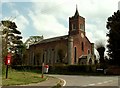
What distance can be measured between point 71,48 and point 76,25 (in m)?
9.36

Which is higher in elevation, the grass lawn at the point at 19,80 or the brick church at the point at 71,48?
the brick church at the point at 71,48

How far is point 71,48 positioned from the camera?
71812 mm

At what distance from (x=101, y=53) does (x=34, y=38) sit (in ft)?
177

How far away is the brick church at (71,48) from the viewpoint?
71688 millimetres

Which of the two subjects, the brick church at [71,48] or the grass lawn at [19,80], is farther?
→ the brick church at [71,48]

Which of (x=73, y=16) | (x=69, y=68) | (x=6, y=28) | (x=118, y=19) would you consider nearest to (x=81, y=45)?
(x=73, y=16)

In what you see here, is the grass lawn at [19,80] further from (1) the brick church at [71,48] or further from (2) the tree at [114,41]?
(1) the brick church at [71,48]

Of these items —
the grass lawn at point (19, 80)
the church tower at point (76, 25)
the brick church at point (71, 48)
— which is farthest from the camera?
the church tower at point (76, 25)

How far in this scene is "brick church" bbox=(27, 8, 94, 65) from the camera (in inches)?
2822

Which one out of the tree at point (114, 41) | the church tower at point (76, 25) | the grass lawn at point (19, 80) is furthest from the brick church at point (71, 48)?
the grass lawn at point (19, 80)

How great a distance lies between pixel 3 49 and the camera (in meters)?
22.7

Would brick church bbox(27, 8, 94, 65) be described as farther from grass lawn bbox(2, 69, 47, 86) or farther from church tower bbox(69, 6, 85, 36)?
grass lawn bbox(2, 69, 47, 86)

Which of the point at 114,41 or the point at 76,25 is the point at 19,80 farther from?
the point at 76,25

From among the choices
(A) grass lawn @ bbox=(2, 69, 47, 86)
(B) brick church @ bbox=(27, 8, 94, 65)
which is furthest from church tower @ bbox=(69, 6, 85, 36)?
(A) grass lawn @ bbox=(2, 69, 47, 86)
